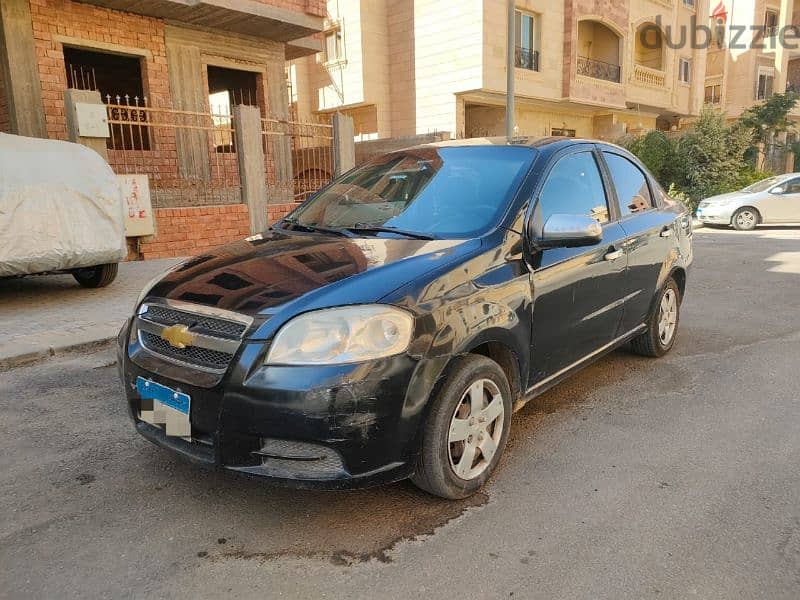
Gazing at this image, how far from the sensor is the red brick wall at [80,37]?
33.9 feet

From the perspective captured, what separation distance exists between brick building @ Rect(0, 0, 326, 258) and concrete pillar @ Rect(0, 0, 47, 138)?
16 mm

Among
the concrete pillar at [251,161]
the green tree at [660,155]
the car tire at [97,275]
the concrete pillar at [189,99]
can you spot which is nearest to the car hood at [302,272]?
the car tire at [97,275]

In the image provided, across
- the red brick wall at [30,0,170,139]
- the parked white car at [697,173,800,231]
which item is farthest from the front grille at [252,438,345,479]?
the parked white car at [697,173,800,231]

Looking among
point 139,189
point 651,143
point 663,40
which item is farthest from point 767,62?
point 139,189

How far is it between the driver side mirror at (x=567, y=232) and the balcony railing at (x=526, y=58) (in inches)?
723

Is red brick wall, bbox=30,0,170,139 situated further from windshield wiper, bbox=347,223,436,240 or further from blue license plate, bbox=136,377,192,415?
blue license plate, bbox=136,377,192,415

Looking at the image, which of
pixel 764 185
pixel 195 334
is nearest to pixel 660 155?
pixel 764 185

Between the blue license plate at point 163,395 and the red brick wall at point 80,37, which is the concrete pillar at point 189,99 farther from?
Answer: the blue license plate at point 163,395

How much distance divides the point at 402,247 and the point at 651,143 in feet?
60.4

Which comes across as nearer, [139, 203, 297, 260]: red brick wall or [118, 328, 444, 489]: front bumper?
[118, 328, 444, 489]: front bumper

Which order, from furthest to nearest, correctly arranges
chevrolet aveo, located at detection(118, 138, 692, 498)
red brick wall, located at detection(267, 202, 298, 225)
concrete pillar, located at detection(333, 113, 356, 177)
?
concrete pillar, located at detection(333, 113, 356, 177) < red brick wall, located at detection(267, 202, 298, 225) < chevrolet aveo, located at detection(118, 138, 692, 498)

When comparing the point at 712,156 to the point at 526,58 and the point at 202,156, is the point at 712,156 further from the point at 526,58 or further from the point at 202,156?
the point at 202,156

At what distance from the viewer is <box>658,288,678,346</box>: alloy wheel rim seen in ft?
15.5

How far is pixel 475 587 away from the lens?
2230 mm
